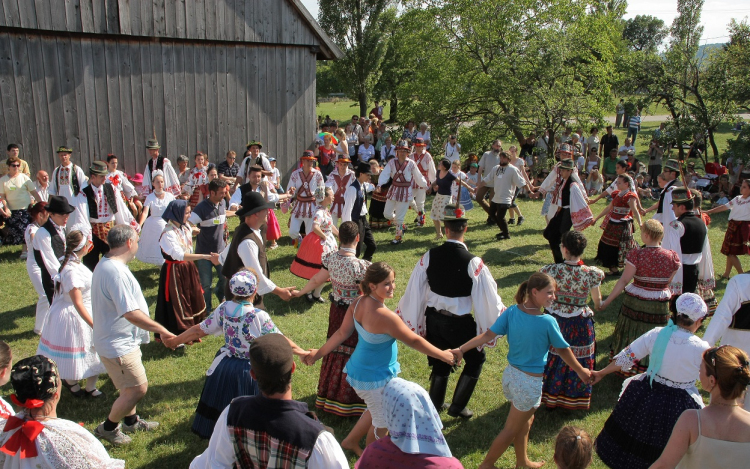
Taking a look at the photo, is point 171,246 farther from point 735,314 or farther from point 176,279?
point 735,314

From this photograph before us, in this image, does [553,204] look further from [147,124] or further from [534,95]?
[147,124]

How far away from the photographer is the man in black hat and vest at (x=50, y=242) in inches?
239

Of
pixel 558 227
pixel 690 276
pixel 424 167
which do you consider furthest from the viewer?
pixel 424 167

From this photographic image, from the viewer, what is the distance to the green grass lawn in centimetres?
489

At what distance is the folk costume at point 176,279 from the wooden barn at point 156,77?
6168 millimetres

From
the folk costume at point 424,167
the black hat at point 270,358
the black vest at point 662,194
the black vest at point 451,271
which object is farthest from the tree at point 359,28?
the black hat at point 270,358

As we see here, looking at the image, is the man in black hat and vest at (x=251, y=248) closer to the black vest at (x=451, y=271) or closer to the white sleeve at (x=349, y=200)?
the black vest at (x=451, y=271)

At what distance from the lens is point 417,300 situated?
5.25 m

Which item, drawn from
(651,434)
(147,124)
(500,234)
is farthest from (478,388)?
(147,124)

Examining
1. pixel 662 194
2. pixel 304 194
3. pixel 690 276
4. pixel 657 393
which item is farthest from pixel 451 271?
pixel 304 194

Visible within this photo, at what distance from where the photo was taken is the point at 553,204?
9.47 m

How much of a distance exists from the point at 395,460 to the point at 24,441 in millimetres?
1751

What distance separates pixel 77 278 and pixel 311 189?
16.7 feet

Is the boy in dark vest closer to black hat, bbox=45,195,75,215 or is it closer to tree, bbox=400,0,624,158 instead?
black hat, bbox=45,195,75,215
